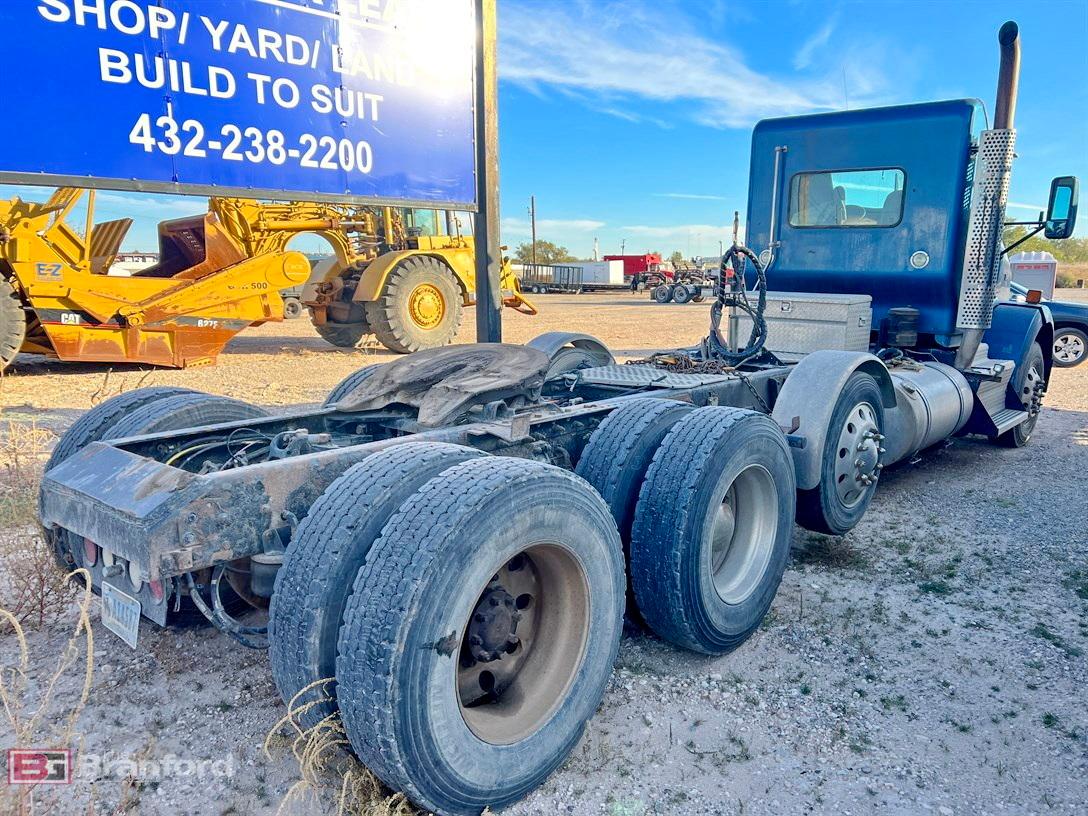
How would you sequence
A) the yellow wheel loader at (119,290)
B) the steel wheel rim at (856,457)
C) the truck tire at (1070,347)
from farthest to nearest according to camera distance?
the truck tire at (1070,347) < the yellow wheel loader at (119,290) < the steel wheel rim at (856,457)

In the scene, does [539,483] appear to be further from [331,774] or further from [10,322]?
[10,322]

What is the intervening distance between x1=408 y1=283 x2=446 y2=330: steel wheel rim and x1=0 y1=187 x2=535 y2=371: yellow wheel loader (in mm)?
24

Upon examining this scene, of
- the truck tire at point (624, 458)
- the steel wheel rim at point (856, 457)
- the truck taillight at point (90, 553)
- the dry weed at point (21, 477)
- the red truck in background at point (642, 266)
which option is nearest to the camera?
the truck taillight at point (90, 553)

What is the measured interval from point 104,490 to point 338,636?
3.04ft

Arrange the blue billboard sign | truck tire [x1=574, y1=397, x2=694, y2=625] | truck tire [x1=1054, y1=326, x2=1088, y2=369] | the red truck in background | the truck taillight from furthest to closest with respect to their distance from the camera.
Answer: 1. the red truck in background
2. truck tire [x1=1054, y1=326, x2=1088, y2=369]
3. the blue billboard sign
4. truck tire [x1=574, y1=397, x2=694, y2=625]
5. the truck taillight

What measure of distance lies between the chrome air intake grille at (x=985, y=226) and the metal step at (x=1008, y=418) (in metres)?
0.93

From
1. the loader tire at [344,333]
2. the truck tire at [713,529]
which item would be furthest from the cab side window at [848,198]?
the loader tire at [344,333]

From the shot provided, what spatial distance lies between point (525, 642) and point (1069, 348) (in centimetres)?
1270

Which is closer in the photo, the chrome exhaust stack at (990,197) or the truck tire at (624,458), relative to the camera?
the truck tire at (624,458)

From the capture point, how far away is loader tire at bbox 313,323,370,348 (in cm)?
1352

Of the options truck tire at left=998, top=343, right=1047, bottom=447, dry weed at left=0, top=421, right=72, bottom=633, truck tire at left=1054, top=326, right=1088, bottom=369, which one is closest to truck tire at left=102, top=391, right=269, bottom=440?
dry weed at left=0, top=421, right=72, bottom=633

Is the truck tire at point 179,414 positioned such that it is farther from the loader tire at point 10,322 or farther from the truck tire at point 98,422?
the loader tire at point 10,322

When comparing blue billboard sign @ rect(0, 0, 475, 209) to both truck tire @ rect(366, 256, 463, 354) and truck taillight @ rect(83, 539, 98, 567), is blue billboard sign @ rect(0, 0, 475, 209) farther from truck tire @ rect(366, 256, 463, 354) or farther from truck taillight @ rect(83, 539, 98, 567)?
truck tire @ rect(366, 256, 463, 354)

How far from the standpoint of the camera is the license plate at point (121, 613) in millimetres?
2404
